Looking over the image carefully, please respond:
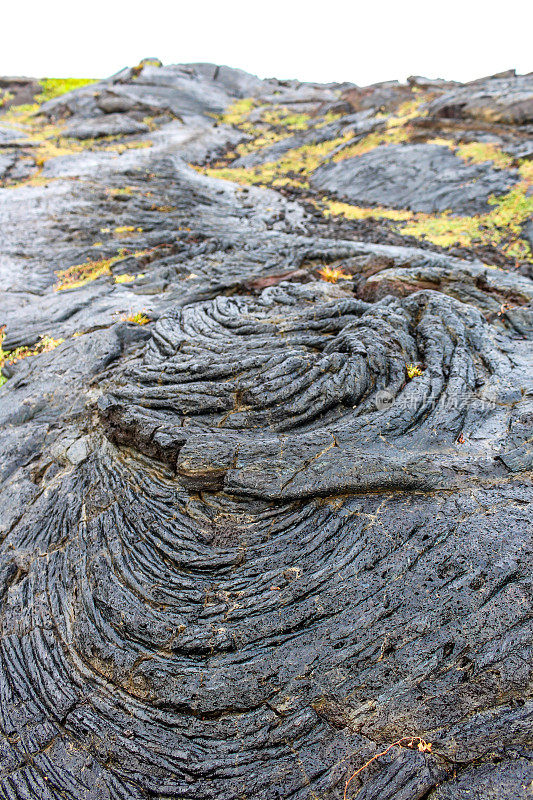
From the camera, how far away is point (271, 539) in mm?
5242

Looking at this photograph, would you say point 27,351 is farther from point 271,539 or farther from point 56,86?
point 56,86

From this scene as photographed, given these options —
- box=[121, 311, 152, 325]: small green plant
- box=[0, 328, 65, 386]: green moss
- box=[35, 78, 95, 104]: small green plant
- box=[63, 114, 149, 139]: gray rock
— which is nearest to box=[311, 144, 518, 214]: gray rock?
box=[121, 311, 152, 325]: small green plant

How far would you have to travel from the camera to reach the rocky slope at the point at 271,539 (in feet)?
12.5

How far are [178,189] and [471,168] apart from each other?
17.7 metres

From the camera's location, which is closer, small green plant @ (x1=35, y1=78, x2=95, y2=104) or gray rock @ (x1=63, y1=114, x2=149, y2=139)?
gray rock @ (x1=63, y1=114, x2=149, y2=139)

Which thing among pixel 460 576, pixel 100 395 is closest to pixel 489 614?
pixel 460 576

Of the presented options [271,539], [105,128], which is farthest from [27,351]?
[105,128]

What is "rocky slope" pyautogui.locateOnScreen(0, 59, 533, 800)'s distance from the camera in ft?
12.5

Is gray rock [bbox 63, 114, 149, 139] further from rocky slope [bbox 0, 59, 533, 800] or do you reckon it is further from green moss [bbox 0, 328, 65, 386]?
green moss [bbox 0, 328, 65, 386]

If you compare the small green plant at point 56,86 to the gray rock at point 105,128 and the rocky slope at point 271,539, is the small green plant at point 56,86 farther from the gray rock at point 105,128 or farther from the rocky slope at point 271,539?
the rocky slope at point 271,539

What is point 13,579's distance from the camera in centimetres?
594

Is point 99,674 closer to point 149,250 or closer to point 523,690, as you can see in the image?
point 523,690

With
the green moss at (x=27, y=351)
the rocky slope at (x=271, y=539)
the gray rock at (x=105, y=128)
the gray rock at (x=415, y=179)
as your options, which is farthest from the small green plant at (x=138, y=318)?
the gray rock at (x=105, y=128)

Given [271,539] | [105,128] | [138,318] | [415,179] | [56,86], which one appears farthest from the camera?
[56,86]
